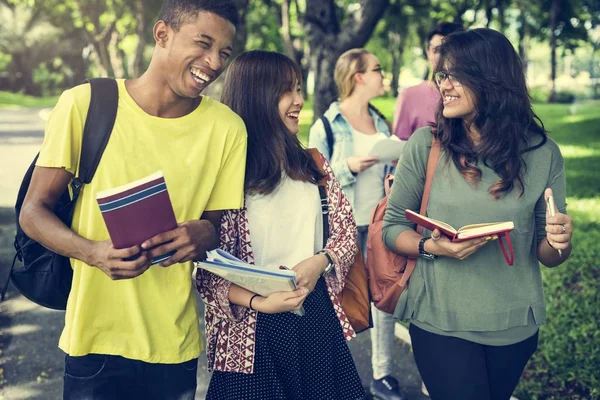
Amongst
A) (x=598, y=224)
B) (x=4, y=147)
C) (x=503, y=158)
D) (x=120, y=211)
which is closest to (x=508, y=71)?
(x=503, y=158)

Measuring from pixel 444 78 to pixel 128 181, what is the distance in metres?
1.33

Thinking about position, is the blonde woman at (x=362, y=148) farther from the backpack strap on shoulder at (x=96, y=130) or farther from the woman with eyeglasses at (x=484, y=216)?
the backpack strap on shoulder at (x=96, y=130)

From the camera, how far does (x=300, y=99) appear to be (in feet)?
9.79

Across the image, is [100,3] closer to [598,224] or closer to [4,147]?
[4,147]

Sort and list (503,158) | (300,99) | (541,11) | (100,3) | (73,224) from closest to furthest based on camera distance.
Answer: (73,224) → (503,158) → (300,99) → (100,3) → (541,11)

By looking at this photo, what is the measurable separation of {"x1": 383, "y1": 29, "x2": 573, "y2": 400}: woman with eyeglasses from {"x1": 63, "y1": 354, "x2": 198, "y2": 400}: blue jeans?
1.04 m

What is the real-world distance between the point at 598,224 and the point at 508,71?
6.92 metres

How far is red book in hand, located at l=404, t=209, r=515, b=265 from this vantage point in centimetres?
254

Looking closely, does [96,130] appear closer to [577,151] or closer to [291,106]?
[291,106]

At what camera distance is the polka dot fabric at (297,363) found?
273 cm

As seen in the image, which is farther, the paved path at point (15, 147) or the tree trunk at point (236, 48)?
the paved path at point (15, 147)

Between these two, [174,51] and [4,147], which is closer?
[174,51]

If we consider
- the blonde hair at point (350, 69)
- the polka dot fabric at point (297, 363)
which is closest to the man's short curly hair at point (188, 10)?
the polka dot fabric at point (297, 363)

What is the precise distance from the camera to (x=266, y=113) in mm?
2891
